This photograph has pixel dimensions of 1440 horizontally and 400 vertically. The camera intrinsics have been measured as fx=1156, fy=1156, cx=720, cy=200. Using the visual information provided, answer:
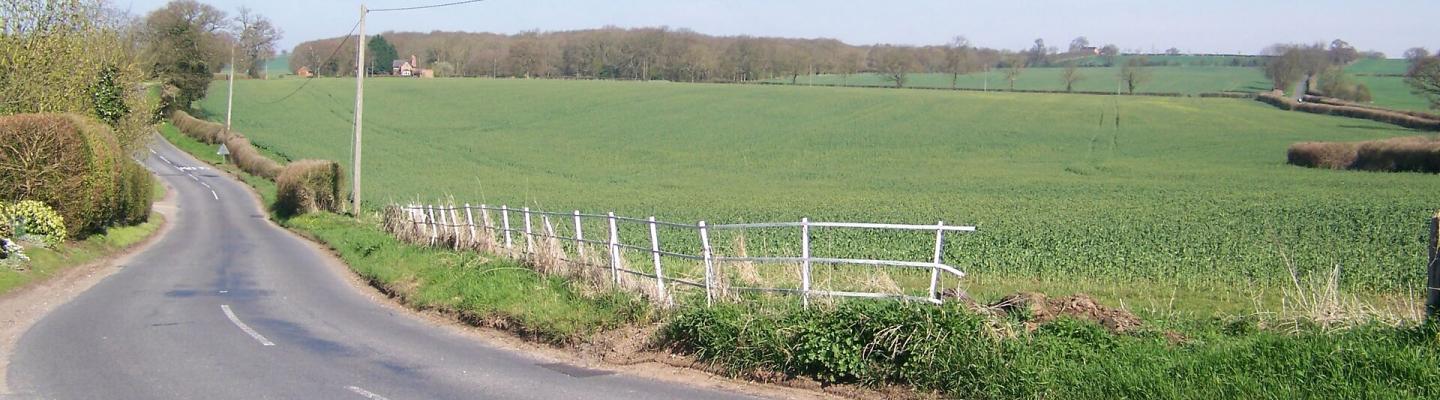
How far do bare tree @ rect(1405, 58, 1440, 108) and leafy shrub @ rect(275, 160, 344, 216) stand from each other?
6075cm

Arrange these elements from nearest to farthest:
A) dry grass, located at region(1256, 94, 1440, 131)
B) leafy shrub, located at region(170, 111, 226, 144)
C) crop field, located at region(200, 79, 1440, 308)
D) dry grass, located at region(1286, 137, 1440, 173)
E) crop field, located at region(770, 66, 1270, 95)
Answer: crop field, located at region(200, 79, 1440, 308) → dry grass, located at region(1286, 137, 1440, 173) → dry grass, located at region(1256, 94, 1440, 131) → leafy shrub, located at region(170, 111, 226, 144) → crop field, located at region(770, 66, 1270, 95)

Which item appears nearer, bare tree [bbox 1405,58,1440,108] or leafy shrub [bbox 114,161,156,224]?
leafy shrub [bbox 114,161,156,224]

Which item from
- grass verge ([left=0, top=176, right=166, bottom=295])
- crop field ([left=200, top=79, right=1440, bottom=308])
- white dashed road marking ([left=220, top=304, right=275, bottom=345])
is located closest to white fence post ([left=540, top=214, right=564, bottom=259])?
white dashed road marking ([left=220, top=304, right=275, bottom=345])

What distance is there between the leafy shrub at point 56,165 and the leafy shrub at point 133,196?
16.6 feet

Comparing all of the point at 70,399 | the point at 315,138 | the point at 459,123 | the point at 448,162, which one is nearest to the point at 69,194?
the point at 70,399

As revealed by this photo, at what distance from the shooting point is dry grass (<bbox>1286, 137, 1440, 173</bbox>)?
4894 centimetres

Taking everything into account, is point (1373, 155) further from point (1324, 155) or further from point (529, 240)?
point (529, 240)

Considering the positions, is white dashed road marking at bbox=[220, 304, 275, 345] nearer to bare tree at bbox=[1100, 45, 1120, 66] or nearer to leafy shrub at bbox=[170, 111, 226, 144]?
leafy shrub at bbox=[170, 111, 226, 144]

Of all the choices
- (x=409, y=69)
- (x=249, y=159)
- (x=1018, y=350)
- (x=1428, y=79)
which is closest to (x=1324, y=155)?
(x=1428, y=79)

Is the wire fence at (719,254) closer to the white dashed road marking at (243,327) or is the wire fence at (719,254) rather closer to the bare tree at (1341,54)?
the white dashed road marking at (243,327)

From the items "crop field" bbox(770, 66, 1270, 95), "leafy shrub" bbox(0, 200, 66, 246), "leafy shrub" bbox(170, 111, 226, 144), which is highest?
"crop field" bbox(770, 66, 1270, 95)

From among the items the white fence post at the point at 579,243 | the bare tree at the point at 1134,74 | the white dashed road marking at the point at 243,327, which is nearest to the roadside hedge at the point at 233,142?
the white dashed road marking at the point at 243,327

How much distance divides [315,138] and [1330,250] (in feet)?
216

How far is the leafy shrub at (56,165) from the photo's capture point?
23.2 metres
